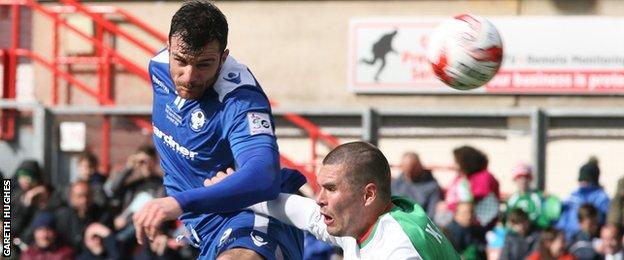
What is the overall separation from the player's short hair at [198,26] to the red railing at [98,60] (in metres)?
7.03

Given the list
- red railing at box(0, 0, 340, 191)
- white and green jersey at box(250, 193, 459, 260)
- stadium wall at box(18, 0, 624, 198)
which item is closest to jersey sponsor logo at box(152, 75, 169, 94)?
white and green jersey at box(250, 193, 459, 260)

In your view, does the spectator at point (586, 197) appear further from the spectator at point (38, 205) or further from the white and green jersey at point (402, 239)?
the white and green jersey at point (402, 239)

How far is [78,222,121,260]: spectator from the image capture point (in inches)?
493

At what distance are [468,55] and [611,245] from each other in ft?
14.1

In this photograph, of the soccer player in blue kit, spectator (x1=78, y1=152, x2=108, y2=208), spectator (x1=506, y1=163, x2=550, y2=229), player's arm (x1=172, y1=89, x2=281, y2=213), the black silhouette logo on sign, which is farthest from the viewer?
the black silhouette logo on sign

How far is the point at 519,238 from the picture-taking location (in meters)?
12.0

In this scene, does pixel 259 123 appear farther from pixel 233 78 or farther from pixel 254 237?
pixel 254 237

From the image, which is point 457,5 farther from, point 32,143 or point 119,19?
point 32,143

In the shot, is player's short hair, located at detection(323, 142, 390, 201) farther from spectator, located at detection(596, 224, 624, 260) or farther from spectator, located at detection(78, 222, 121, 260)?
spectator, located at detection(78, 222, 121, 260)

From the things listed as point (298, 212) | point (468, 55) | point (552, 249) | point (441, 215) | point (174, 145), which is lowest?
point (552, 249)

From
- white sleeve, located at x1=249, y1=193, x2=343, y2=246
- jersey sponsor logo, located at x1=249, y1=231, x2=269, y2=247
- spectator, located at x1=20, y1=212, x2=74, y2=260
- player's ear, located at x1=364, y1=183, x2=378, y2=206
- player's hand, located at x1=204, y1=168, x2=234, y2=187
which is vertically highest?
player's ear, located at x1=364, y1=183, x2=378, y2=206

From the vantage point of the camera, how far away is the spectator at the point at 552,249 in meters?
11.8

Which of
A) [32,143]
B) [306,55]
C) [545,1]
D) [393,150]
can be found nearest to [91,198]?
[32,143]

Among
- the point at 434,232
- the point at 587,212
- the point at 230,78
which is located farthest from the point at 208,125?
the point at 587,212
